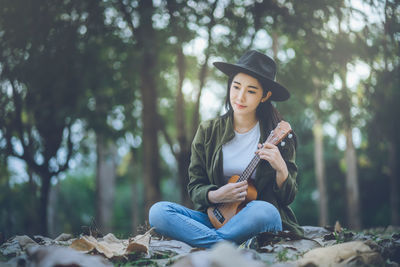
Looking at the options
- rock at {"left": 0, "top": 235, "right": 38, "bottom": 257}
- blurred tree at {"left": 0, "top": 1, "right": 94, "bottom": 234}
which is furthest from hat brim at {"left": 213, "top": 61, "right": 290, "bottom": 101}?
blurred tree at {"left": 0, "top": 1, "right": 94, "bottom": 234}

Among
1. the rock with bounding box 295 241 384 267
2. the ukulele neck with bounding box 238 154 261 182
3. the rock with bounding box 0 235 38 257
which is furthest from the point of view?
the ukulele neck with bounding box 238 154 261 182

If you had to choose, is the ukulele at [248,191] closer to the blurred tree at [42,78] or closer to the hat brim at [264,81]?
the hat brim at [264,81]

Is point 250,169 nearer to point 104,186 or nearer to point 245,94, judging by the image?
point 245,94

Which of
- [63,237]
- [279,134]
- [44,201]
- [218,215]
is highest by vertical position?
[279,134]

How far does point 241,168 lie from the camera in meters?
3.69

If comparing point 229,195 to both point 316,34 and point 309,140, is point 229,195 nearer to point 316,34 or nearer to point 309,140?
point 316,34

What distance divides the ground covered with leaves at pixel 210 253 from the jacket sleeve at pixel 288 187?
39cm

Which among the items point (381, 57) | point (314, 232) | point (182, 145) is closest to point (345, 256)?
point (314, 232)

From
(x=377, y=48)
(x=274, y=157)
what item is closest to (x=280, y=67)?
(x=377, y=48)

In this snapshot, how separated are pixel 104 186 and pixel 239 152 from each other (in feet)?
36.7

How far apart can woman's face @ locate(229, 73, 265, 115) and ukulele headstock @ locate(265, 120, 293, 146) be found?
0.33 metres

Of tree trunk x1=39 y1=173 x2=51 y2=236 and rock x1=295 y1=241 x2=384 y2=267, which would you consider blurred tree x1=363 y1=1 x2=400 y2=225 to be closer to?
rock x1=295 y1=241 x2=384 y2=267

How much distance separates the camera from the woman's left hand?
339 centimetres

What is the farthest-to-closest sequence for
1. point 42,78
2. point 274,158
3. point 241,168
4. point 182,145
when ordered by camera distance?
1. point 182,145
2. point 42,78
3. point 241,168
4. point 274,158
